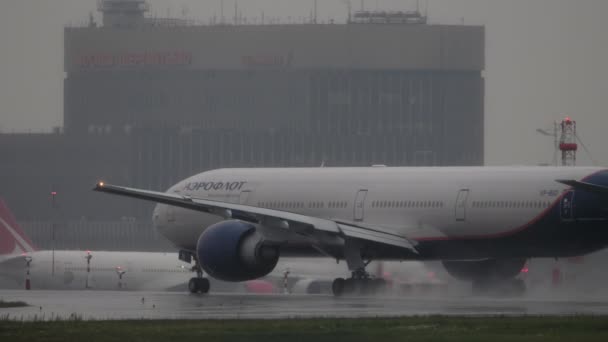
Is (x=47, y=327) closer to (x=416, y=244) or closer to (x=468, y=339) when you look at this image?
(x=468, y=339)

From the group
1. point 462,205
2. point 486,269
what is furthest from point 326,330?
point 486,269

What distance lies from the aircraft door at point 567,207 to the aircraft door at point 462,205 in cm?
301

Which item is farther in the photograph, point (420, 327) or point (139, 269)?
point (139, 269)

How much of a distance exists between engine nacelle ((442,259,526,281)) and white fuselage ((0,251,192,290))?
1464 inches

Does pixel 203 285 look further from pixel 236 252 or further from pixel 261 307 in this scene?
pixel 261 307

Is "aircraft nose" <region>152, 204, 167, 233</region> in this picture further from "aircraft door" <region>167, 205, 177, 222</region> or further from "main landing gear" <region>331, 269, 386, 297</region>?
"main landing gear" <region>331, 269, 386, 297</region>

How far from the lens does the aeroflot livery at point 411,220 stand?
1634 inches

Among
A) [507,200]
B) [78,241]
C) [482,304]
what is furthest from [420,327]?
[78,241]

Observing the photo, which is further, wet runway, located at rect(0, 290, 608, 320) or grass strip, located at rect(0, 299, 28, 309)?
grass strip, located at rect(0, 299, 28, 309)

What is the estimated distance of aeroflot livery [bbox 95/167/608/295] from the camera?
136ft

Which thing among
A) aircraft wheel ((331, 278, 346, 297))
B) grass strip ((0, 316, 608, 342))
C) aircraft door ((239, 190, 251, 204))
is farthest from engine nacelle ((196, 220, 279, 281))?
grass strip ((0, 316, 608, 342))

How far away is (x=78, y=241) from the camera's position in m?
189

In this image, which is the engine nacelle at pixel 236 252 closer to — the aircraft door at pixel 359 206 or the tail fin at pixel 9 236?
the aircraft door at pixel 359 206

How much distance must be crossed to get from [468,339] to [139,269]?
59.5m
